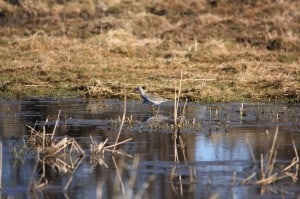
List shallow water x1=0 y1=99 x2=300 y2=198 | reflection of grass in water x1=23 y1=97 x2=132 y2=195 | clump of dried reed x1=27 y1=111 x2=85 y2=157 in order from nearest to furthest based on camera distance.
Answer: shallow water x1=0 y1=99 x2=300 y2=198 < reflection of grass in water x1=23 y1=97 x2=132 y2=195 < clump of dried reed x1=27 y1=111 x2=85 y2=157

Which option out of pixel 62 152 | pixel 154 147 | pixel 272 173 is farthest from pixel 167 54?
pixel 272 173

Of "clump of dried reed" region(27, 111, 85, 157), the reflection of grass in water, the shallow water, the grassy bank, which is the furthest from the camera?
the grassy bank

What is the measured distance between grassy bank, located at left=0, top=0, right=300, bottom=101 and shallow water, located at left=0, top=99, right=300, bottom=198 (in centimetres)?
159

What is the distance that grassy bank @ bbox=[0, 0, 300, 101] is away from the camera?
19.8 m

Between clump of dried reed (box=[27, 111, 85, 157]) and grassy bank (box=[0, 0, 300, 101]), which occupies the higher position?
grassy bank (box=[0, 0, 300, 101])

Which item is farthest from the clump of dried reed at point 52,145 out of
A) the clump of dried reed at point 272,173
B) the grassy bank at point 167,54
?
the grassy bank at point 167,54

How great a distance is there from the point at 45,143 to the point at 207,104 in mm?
6411

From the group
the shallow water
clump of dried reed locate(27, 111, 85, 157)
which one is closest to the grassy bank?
the shallow water

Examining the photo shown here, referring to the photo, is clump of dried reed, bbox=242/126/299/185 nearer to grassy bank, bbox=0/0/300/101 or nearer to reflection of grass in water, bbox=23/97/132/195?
reflection of grass in water, bbox=23/97/132/195

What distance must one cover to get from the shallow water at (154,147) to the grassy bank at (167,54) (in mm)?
1585

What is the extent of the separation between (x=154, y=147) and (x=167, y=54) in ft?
43.8

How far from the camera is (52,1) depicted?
45.8m

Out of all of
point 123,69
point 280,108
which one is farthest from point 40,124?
point 123,69

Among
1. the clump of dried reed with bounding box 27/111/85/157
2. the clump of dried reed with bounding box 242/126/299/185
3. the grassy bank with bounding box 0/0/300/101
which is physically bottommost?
the clump of dried reed with bounding box 242/126/299/185
